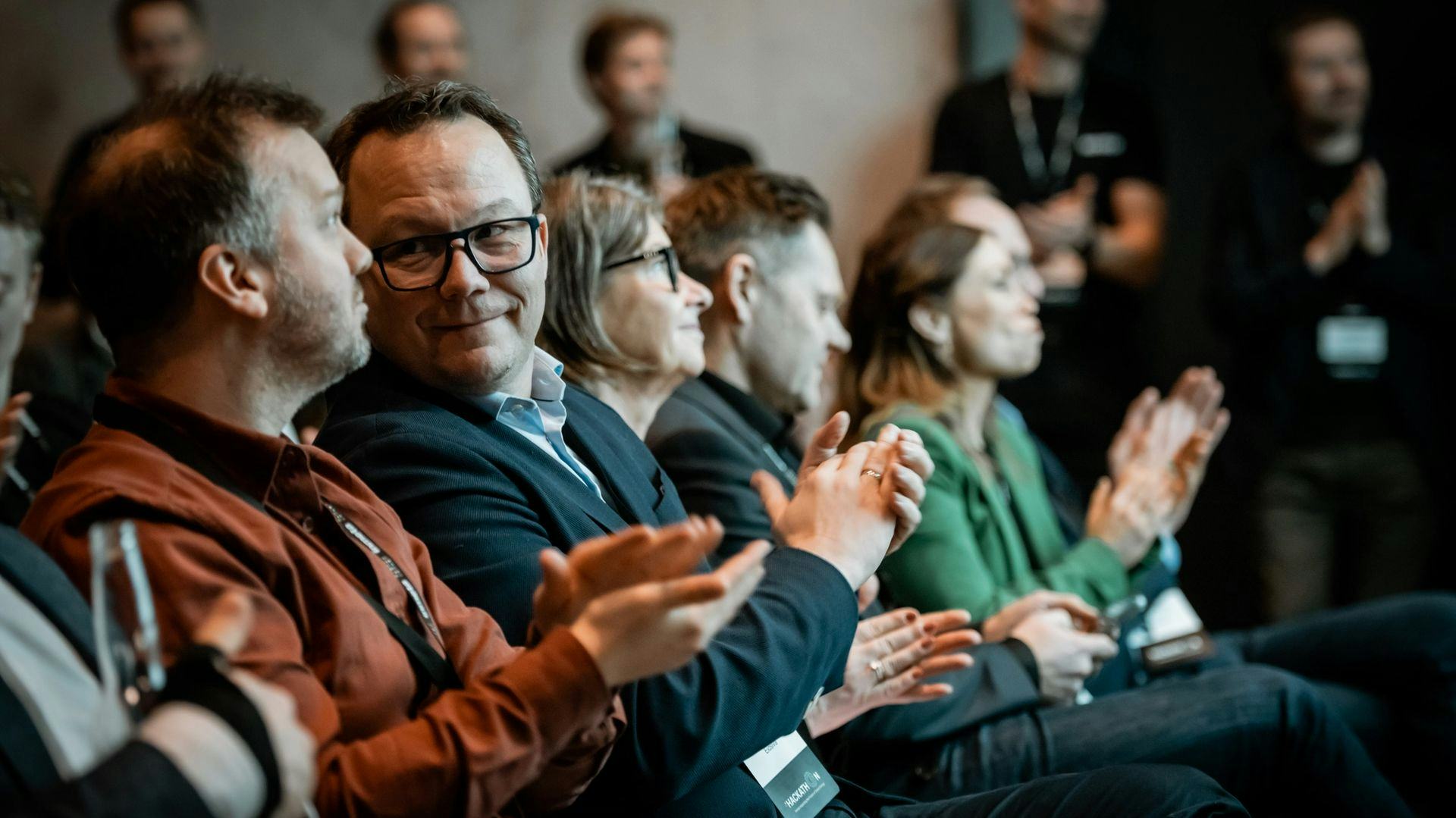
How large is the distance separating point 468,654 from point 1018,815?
81cm

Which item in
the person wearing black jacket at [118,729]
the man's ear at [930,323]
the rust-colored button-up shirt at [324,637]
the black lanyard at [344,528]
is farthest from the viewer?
the man's ear at [930,323]

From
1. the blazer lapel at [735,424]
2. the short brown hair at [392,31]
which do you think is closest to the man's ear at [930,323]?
the blazer lapel at [735,424]

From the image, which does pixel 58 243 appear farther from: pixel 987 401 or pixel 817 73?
pixel 817 73

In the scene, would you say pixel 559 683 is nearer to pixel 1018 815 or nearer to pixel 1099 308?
pixel 1018 815

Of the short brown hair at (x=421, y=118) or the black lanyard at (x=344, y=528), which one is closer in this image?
the black lanyard at (x=344, y=528)

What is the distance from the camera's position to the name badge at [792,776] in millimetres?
1649

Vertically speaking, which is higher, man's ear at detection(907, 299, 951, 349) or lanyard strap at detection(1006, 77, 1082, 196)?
lanyard strap at detection(1006, 77, 1082, 196)

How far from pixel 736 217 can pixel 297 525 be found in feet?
4.51

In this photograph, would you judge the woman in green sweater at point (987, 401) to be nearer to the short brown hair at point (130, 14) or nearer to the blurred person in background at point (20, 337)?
the blurred person in background at point (20, 337)

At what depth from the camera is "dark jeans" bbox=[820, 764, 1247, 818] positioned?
175 centimetres

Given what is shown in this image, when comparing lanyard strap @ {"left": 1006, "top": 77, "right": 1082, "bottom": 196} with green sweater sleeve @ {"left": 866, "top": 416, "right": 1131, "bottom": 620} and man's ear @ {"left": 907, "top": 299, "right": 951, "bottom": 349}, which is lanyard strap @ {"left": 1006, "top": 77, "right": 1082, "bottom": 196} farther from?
green sweater sleeve @ {"left": 866, "top": 416, "right": 1131, "bottom": 620}

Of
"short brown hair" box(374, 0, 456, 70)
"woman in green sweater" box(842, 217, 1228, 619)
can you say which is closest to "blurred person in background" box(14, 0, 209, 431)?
"short brown hair" box(374, 0, 456, 70)

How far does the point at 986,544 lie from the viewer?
2.56 m

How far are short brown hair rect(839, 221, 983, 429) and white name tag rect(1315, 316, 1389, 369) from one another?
1632 millimetres
